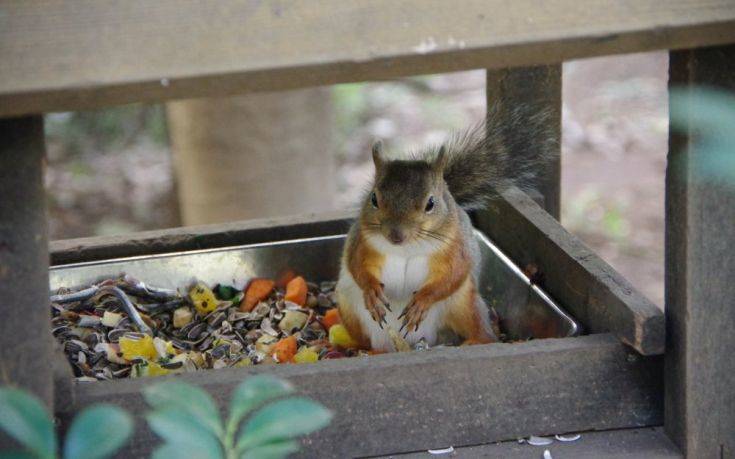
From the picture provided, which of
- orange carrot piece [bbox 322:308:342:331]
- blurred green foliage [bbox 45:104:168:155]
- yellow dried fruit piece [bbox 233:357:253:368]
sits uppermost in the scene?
blurred green foliage [bbox 45:104:168:155]

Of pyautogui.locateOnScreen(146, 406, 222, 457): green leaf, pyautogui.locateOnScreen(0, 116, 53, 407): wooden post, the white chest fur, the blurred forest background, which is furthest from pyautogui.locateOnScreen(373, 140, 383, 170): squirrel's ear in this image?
the blurred forest background

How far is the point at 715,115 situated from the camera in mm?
1950

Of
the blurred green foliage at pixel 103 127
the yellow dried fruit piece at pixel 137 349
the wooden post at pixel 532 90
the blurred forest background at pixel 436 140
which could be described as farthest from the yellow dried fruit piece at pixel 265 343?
the blurred green foliage at pixel 103 127

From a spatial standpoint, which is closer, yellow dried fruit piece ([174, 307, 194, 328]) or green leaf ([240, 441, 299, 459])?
green leaf ([240, 441, 299, 459])

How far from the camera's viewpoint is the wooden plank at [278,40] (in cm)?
159


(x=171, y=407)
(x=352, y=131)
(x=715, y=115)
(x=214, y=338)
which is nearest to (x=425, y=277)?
(x=214, y=338)

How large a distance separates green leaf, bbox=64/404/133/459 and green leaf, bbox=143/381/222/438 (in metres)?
0.06

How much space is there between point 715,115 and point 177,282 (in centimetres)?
162

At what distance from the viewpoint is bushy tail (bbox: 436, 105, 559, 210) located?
2986 millimetres

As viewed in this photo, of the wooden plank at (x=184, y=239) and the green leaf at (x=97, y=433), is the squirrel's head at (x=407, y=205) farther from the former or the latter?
the green leaf at (x=97, y=433)

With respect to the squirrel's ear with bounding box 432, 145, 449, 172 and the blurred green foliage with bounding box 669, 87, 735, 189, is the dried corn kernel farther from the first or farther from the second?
the blurred green foliage with bounding box 669, 87, 735, 189

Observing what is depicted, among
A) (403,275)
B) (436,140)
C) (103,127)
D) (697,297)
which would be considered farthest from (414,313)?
(103,127)

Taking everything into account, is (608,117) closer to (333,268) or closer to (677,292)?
(333,268)

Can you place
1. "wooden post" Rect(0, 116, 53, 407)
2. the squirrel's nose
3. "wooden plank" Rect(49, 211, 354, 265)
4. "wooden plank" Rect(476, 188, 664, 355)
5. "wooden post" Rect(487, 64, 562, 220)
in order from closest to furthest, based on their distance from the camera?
"wooden post" Rect(0, 116, 53, 407) < "wooden plank" Rect(476, 188, 664, 355) < the squirrel's nose < "wooden post" Rect(487, 64, 562, 220) < "wooden plank" Rect(49, 211, 354, 265)
